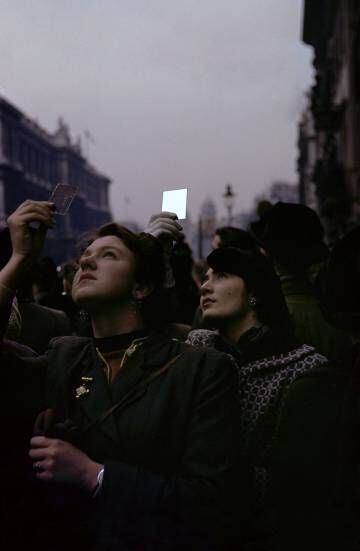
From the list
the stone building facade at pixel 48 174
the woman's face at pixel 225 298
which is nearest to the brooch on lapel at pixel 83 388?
the woman's face at pixel 225 298

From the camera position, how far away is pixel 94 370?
2.82m

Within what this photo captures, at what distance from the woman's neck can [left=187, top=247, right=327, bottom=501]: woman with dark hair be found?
0.71 metres

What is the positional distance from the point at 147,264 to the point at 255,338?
2.54 ft

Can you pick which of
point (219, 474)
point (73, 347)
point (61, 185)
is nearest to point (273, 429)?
point (219, 474)

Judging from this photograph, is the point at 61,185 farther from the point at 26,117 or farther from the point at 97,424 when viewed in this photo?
the point at 26,117

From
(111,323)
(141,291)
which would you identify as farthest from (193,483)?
(141,291)

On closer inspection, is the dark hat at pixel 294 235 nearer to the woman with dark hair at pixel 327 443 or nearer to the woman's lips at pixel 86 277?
the woman with dark hair at pixel 327 443

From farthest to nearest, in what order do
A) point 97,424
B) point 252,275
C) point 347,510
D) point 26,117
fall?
1. point 26,117
2. point 252,275
3. point 97,424
4. point 347,510

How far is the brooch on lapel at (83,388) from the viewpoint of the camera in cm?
277

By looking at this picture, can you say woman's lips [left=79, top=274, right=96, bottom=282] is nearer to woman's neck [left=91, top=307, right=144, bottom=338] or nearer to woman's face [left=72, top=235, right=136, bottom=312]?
woman's face [left=72, top=235, right=136, bottom=312]

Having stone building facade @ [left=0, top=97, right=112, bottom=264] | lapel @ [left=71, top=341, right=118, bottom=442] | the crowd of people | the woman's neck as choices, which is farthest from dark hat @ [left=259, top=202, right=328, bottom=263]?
stone building facade @ [left=0, top=97, right=112, bottom=264]

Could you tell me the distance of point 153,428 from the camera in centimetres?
262

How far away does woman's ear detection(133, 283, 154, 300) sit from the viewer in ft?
9.82

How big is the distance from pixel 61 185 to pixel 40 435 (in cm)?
89
